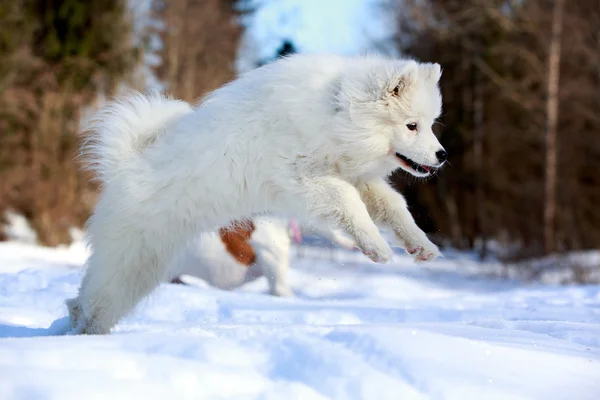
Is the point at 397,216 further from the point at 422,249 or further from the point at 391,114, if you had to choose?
the point at 391,114

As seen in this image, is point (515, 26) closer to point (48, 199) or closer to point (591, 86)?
point (591, 86)

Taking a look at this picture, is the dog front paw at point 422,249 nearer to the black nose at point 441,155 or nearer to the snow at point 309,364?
the black nose at point 441,155

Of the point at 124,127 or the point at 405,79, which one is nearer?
the point at 405,79

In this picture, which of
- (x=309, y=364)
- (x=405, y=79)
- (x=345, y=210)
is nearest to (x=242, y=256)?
(x=345, y=210)

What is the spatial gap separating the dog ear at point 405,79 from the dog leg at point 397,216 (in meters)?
0.61

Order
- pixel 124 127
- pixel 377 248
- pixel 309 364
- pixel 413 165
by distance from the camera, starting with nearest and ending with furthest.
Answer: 1. pixel 309 364
2. pixel 377 248
3. pixel 413 165
4. pixel 124 127

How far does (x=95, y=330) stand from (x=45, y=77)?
15545 millimetres

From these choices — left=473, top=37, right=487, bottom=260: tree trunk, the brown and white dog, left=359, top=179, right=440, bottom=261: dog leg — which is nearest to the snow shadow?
left=359, top=179, right=440, bottom=261: dog leg

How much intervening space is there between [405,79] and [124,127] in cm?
167

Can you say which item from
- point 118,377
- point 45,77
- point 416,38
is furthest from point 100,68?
point 118,377

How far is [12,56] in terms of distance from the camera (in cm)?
1723

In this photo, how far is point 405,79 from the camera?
4.19 meters

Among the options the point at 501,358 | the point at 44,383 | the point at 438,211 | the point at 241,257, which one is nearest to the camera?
the point at 44,383

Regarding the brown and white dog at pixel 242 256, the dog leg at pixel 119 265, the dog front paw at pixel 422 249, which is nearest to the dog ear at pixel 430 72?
the dog front paw at pixel 422 249
